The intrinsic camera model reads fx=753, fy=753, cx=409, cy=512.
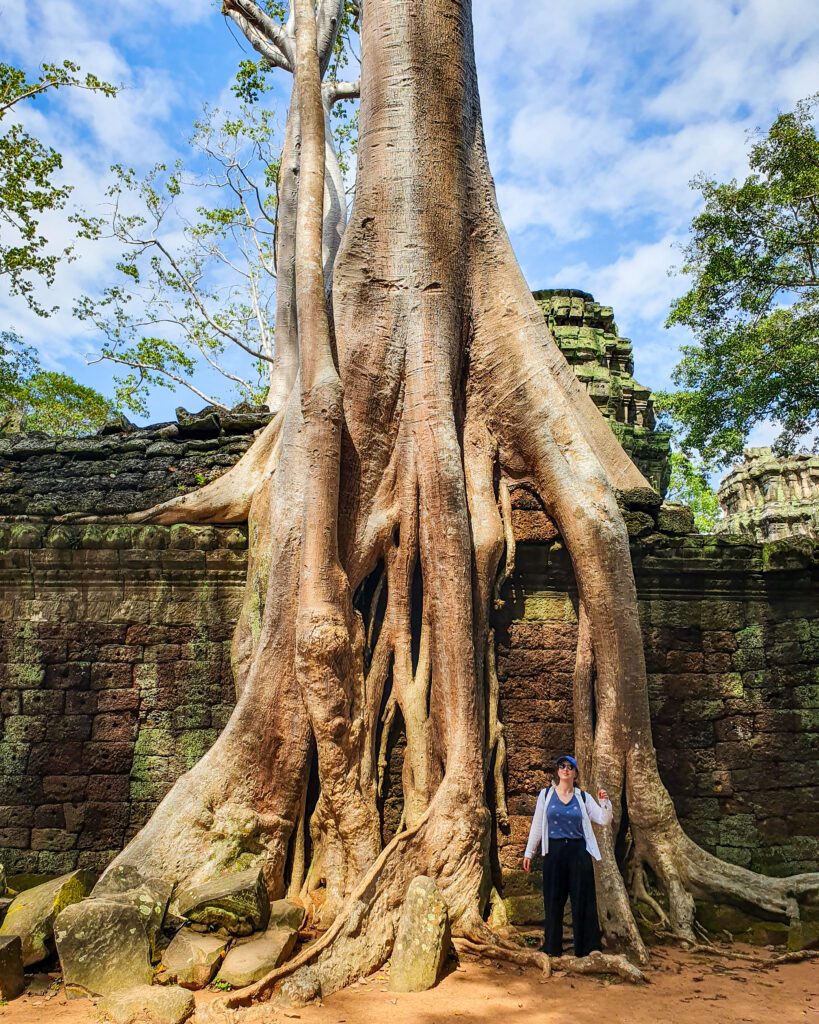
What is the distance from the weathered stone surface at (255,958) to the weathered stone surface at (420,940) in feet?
1.33

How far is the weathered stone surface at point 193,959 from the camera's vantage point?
8.78 feet

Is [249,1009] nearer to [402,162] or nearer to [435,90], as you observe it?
[402,162]

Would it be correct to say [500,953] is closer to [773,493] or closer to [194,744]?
[194,744]

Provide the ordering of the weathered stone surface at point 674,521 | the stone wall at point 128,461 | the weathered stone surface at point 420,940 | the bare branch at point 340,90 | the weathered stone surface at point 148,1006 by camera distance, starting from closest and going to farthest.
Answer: the weathered stone surface at point 148,1006
the weathered stone surface at point 420,940
the weathered stone surface at point 674,521
the stone wall at point 128,461
the bare branch at point 340,90

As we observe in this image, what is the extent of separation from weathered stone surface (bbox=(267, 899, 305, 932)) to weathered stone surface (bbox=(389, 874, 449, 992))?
1.45ft

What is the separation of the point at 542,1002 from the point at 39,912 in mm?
1986

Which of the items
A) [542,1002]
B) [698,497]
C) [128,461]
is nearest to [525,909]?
[542,1002]

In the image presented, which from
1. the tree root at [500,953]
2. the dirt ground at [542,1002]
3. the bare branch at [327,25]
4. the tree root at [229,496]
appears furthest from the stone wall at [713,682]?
the bare branch at [327,25]

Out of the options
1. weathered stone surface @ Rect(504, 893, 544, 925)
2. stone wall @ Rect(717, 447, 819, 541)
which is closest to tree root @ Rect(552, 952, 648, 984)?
weathered stone surface @ Rect(504, 893, 544, 925)

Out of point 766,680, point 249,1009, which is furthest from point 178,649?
point 766,680

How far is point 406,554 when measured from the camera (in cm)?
366

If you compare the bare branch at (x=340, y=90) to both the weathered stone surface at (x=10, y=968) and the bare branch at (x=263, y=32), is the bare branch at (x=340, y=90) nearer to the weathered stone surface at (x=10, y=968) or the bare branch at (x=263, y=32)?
the bare branch at (x=263, y=32)

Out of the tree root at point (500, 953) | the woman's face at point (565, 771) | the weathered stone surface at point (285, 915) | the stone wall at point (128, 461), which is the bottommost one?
the tree root at point (500, 953)

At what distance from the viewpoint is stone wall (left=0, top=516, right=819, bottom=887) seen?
386 centimetres
